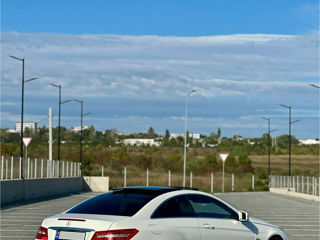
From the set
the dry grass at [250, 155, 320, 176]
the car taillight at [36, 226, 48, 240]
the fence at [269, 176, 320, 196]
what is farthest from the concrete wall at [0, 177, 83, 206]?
the dry grass at [250, 155, 320, 176]

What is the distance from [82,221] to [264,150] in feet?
498

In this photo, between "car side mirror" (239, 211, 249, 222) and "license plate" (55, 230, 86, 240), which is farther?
"car side mirror" (239, 211, 249, 222)

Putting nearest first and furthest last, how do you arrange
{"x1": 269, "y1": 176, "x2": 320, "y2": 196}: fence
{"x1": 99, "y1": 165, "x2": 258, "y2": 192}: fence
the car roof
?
1. the car roof
2. {"x1": 269, "y1": 176, "x2": 320, "y2": 196}: fence
3. {"x1": 99, "y1": 165, "x2": 258, "y2": 192}: fence

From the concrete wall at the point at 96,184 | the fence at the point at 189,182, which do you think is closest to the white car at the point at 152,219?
the concrete wall at the point at 96,184

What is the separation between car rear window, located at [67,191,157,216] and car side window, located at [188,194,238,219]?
0.83 m

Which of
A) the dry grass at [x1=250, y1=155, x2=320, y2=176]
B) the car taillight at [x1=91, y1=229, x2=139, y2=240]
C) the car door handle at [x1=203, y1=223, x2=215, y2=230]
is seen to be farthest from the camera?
the dry grass at [x1=250, y1=155, x2=320, y2=176]

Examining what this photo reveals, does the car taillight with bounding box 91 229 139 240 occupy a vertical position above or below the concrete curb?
above

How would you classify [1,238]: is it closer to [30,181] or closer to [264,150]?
[30,181]

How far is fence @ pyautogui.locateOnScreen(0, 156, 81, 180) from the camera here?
3588 cm

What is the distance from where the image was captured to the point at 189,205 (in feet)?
36.0

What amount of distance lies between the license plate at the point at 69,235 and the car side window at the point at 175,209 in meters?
1.12

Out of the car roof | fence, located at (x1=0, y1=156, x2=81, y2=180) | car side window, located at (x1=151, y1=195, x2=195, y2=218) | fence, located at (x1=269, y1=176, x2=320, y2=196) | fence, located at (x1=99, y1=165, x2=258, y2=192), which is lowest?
fence, located at (x1=99, y1=165, x2=258, y2=192)

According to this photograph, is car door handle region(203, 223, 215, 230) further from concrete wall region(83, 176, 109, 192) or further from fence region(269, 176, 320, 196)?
concrete wall region(83, 176, 109, 192)

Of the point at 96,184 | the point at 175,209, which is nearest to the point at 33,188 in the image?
the point at 96,184
